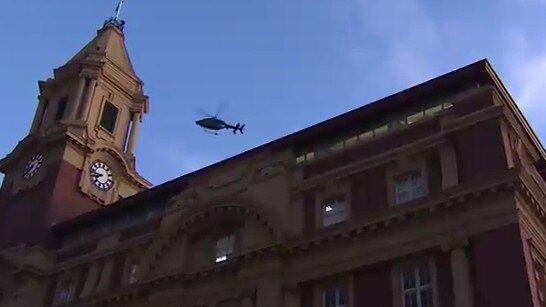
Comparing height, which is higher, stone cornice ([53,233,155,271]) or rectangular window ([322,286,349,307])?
stone cornice ([53,233,155,271])

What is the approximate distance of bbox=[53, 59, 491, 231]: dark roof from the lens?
118ft

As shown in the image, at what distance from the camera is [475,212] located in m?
31.0

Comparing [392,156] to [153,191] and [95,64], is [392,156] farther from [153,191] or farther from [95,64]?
[95,64]

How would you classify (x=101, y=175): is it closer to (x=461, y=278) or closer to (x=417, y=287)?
(x=417, y=287)

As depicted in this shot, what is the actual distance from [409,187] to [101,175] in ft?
96.1

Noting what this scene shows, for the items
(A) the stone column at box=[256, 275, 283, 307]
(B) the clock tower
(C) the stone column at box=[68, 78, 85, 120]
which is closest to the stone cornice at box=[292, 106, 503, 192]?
(A) the stone column at box=[256, 275, 283, 307]

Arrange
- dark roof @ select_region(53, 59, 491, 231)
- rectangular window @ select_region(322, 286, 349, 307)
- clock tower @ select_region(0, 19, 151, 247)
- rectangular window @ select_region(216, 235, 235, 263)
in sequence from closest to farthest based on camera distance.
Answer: rectangular window @ select_region(322, 286, 349, 307)
dark roof @ select_region(53, 59, 491, 231)
rectangular window @ select_region(216, 235, 235, 263)
clock tower @ select_region(0, 19, 151, 247)

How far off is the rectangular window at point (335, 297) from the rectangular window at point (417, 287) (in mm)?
2754

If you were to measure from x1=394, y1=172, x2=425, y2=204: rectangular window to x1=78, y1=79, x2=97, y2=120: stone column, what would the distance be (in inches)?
1215

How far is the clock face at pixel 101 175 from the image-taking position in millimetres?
56625

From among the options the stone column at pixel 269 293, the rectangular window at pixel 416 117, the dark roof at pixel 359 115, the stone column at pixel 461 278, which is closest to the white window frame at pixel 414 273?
the stone column at pixel 461 278

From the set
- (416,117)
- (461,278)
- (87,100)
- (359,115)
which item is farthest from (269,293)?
(87,100)

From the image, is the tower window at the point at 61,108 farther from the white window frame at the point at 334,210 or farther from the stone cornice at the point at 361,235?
the white window frame at the point at 334,210

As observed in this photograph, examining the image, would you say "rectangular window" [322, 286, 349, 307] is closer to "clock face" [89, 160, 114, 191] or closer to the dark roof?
the dark roof
